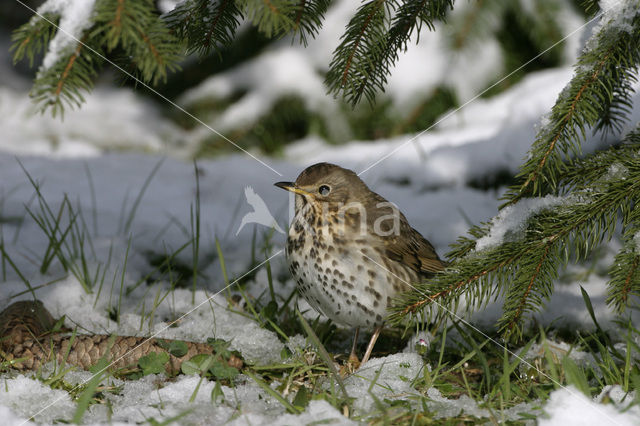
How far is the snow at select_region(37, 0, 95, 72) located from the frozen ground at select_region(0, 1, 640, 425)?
3.21 ft

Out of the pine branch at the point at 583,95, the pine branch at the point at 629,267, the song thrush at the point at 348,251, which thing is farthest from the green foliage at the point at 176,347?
the pine branch at the point at 629,267

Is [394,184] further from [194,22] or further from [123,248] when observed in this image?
[194,22]

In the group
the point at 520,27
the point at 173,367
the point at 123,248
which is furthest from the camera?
the point at 520,27

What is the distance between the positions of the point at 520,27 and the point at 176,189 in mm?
2629

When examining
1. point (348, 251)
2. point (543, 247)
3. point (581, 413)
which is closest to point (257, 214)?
point (348, 251)

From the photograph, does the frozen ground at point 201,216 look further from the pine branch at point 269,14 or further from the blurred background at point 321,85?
the pine branch at point 269,14

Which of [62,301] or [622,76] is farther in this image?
[62,301]

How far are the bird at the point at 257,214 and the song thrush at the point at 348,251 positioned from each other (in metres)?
0.92

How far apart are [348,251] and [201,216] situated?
1.86 m

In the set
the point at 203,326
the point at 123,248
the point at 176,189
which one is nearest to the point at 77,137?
the point at 176,189

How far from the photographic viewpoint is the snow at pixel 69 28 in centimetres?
159

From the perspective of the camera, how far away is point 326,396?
1.92 m

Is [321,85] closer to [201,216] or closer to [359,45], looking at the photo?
[201,216]

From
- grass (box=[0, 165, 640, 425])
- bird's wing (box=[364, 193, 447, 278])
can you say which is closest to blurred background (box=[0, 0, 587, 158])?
bird's wing (box=[364, 193, 447, 278])
